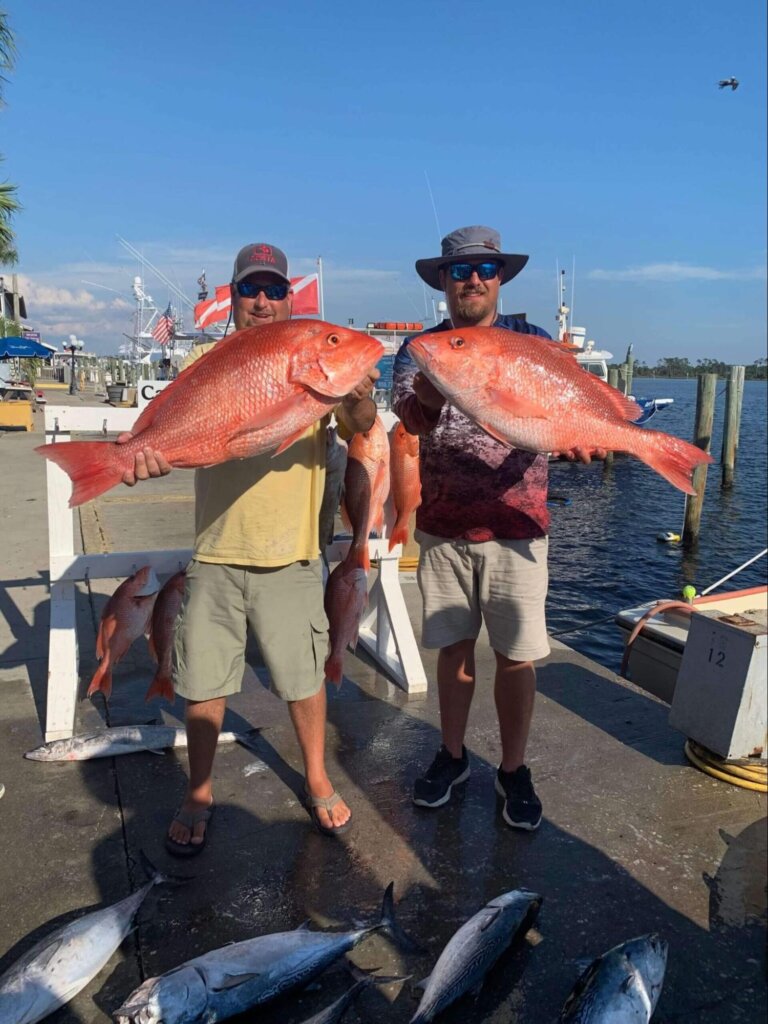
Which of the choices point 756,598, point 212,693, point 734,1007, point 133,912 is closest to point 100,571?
point 212,693

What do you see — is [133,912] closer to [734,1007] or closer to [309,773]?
[309,773]

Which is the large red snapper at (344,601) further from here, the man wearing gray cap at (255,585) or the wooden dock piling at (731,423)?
the wooden dock piling at (731,423)

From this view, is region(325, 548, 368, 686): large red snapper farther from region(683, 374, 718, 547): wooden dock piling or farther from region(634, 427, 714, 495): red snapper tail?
region(683, 374, 718, 547): wooden dock piling

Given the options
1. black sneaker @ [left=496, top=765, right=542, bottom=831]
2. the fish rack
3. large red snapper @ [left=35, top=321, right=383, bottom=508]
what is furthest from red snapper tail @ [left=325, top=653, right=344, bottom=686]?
large red snapper @ [left=35, top=321, right=383, bottom=508]

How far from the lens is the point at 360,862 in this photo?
108 inches

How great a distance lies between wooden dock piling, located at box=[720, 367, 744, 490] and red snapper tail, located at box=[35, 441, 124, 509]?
24.8m

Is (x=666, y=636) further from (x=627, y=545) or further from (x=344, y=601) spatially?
(x=627, y=545)

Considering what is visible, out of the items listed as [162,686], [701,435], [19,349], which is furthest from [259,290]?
[19,349]

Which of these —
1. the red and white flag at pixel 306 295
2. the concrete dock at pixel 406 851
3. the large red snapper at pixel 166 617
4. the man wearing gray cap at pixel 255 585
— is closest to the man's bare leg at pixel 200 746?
the man wearing gray cap at pixel 255 585

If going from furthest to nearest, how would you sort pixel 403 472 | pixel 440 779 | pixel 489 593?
pixel 403 472 → pixel 440 779 → pixel 489 593

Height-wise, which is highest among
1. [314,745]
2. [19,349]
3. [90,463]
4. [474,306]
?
[19,349]

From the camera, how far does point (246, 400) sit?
95.4 inches

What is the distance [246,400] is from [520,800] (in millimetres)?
1959

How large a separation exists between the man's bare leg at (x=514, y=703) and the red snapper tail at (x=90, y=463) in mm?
1690
